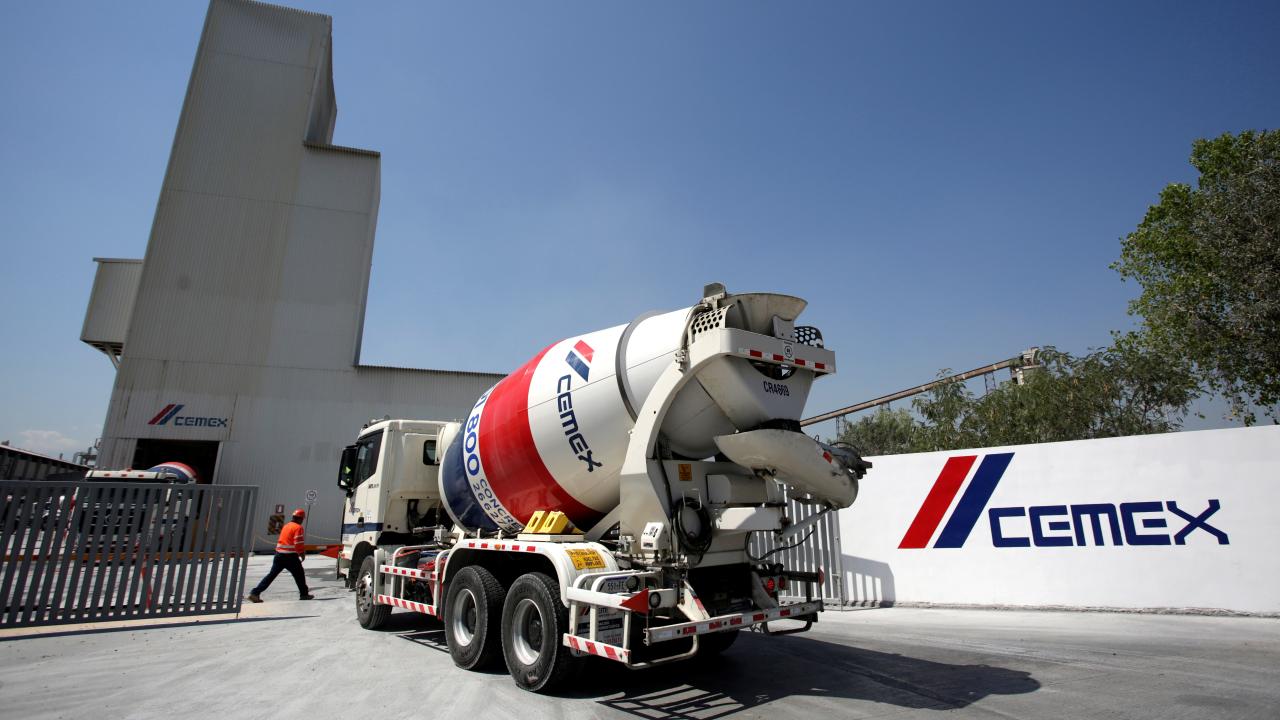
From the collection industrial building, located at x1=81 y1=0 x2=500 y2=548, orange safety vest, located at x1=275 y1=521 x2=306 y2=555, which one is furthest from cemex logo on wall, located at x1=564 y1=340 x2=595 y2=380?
industrial building, located at x1=81 y1=0 x2=500 y2=548

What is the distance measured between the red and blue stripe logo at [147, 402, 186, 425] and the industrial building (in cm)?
6

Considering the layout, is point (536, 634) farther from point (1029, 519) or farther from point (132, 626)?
point (1029, 519)

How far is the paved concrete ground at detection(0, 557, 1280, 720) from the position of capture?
5043mm

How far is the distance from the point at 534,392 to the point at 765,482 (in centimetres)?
266

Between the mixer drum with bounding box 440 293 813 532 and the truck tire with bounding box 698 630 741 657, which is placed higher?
the mixer drum with bounding box 440 293 813 532

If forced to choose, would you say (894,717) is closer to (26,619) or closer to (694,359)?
(694,359)

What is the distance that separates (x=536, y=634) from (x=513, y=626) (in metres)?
0.27

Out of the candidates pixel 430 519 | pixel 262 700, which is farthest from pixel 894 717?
pixel 430 519

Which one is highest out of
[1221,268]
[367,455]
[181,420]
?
[1221,268]

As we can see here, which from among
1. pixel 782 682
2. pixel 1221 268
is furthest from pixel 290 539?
pixel 1221 268

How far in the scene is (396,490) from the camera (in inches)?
378

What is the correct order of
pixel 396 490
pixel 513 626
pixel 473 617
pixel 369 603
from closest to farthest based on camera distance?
pixel 513 626, pixel 473 617, pixel 369 603, pixel 396 490

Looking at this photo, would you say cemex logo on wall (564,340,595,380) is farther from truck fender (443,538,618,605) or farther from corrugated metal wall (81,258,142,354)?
corrugated metal wall (81,258,142,354)

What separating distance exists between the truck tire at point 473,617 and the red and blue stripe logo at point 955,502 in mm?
8259
